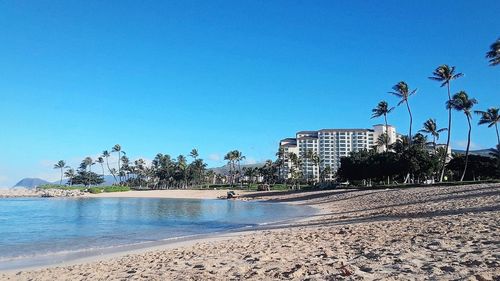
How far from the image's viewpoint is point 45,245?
63.6ft

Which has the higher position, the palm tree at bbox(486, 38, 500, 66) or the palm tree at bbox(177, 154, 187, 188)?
the palm tree at bbox(486, 38, 500, 66)

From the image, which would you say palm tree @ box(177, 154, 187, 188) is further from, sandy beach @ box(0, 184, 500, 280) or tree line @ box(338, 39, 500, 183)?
sandy beach @ box(0, 184, 500, 280)

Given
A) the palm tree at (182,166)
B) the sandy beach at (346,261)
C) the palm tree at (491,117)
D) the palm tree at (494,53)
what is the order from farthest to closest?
the palm tree at (182,166) < the palm tree at (491,117) < the palm tree at (494,53) < the sandy beach at (346,261)

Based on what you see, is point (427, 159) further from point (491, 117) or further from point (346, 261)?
point (346, 261)

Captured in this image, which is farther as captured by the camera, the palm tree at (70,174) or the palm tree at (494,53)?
the palm tree at (70,174)

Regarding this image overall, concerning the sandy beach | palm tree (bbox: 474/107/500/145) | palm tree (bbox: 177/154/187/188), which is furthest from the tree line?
palm tree (bbox: 177/154/187/188)

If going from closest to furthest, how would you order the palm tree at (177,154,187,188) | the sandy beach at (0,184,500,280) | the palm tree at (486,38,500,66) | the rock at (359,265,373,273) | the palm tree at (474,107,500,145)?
the sandy beach at (0,184,500,280), the rock at (359,265,373,273), the palm tree at (486,38,500,66), the palm tree at (474,107,500,145), the palm tree at (177,154,187,188)

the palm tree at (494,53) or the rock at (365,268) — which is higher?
the palm tree at (494,53)

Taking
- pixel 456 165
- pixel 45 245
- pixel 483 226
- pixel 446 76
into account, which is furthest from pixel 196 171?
pixel 483 226

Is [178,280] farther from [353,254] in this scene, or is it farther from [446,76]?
[446,76]

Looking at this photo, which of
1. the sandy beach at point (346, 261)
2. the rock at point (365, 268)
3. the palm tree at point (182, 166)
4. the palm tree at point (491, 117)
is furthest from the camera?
the palm tree at point (182, 166)

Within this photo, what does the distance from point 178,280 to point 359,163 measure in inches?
2955

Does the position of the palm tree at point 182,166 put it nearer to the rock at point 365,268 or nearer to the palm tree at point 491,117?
the palm tree at point 491,117

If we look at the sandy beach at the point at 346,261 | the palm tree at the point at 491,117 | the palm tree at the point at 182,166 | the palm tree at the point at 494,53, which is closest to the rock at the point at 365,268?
the sandy beach at the point at 346,261
